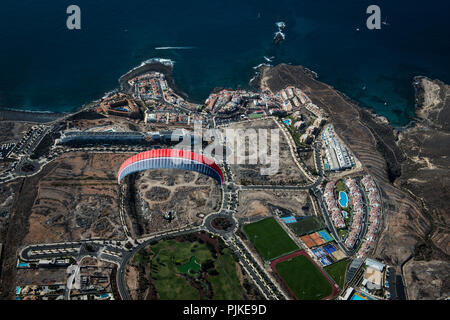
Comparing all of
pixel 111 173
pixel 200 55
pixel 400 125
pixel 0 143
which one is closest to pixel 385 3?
pixel 400 125

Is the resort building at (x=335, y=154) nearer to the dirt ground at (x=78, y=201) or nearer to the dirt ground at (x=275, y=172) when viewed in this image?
the dirt ground at (x=275, y=172)

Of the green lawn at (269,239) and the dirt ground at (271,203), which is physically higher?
the dirt ground at (271,203)

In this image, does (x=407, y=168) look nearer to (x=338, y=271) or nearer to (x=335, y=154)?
(x=335, y=154)

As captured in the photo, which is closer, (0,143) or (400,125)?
(0,143)

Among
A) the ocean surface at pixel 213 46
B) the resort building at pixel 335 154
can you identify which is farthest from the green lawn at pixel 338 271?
the ocean surface at pixel 213 46

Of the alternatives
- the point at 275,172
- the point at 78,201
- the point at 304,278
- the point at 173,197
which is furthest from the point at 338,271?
the point at 78,201

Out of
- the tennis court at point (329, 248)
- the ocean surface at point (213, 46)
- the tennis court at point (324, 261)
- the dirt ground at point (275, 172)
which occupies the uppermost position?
the ocean surface at point (213, 46)

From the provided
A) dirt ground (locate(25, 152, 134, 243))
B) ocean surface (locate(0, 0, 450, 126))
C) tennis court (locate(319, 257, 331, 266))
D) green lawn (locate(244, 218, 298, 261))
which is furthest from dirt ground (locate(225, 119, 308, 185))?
ocean surface (locate(0, 0, 450, 126))
